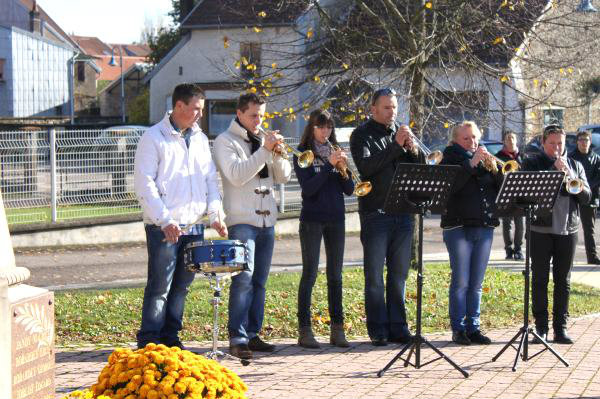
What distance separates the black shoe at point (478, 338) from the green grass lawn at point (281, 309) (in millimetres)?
719

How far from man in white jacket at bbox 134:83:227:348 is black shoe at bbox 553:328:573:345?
3.58m

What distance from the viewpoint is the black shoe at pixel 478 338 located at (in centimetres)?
970

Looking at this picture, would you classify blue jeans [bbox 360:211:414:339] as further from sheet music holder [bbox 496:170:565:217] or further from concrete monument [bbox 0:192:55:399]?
concrete monument [bbox 0:192:55:399]

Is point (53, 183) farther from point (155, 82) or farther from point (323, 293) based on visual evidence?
point (155, 82)

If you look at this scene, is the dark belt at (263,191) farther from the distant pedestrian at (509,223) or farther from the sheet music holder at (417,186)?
the distant pedestrian at (509,223)

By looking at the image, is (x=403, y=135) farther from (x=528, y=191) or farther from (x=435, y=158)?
(x=528, y=191)

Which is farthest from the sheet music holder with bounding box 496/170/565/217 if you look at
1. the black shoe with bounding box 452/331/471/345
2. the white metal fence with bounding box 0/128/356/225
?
the white metal fence with bounding box 0/128/356/225

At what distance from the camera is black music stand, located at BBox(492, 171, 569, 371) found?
8781 millimetres

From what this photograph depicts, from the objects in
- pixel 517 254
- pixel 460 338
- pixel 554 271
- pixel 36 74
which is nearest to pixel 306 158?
pixel 460 338

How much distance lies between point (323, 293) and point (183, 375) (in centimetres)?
637

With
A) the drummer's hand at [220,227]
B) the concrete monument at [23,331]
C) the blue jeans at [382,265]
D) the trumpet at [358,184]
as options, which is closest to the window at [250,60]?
the blue jeans at [382,265]

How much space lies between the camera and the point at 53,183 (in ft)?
56.5

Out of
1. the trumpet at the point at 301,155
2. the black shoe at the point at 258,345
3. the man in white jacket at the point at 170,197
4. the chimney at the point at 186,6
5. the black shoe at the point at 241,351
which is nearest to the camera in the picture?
the man in white jacket at the point at 170,197

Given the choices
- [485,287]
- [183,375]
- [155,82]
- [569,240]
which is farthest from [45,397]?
[155,82]
